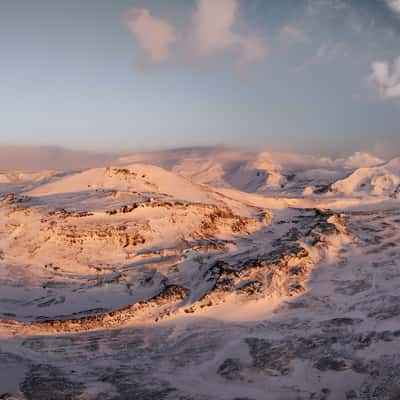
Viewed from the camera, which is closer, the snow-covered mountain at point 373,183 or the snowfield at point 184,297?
the snowfield at point 184,297

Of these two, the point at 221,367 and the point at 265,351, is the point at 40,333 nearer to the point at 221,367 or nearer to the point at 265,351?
the point at 221,367

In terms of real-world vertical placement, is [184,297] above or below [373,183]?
below

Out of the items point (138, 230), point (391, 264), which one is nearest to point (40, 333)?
point (138, 230)

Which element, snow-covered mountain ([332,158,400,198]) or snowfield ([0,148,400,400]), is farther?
snow-covered mountain ([332,158,400,198])

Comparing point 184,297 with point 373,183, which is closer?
point 184,297

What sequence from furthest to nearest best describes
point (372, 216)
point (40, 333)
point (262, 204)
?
point (262, 204) < point (372, 216) < point (40, 333)

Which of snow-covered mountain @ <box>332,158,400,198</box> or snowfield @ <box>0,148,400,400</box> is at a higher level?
snow-covered mountain @ <box>332,158,400,198</box>

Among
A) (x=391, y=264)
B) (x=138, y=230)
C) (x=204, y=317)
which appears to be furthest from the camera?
(x=138, y=230)

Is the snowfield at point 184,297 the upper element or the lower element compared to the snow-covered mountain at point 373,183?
lower
